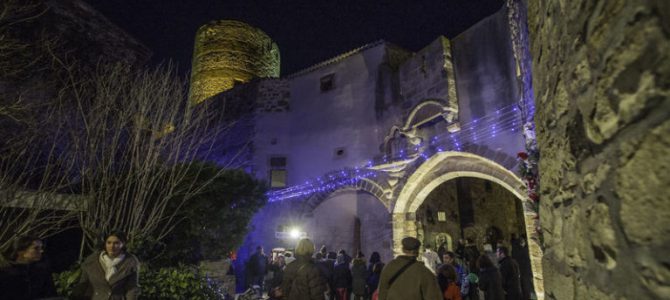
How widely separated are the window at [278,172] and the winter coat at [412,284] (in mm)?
11089

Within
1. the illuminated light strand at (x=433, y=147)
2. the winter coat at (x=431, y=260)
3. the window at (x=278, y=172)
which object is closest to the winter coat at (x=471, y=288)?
the winter coat at (x=431, y=260)

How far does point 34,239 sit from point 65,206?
2753 mm

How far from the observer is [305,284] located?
3.94 metres

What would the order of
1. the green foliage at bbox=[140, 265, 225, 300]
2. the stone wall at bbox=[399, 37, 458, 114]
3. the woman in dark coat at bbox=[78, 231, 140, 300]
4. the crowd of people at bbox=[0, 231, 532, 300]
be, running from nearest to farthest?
the crowd of people at bbox=[0, 231, 532, 300]
the woman in dark coat at bbox=[78, 231, 140, 300]
the green foliage at bbox=[140, 265, 225, 300]
the stone wall at bbox=[399, 37, 458, 114]

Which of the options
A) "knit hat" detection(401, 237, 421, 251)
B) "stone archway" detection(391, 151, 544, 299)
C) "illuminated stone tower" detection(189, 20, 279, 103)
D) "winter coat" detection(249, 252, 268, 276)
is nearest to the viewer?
"knit hat" detection(401, 237, 421, 251)

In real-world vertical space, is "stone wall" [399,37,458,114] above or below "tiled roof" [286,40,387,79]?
below

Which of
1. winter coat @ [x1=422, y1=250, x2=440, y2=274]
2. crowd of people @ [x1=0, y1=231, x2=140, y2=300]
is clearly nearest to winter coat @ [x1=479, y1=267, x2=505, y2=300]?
winter coat @ [x1=422, y1=250, x2=440, y2=274]

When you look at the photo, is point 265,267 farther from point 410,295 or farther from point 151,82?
point 410,295

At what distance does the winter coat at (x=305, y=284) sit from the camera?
12.9 feet

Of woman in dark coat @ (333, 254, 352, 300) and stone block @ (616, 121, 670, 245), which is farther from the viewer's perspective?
woman in dark coat @ (333, 254, 352, 300)

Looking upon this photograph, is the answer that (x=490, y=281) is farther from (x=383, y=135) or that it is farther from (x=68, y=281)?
(x=383, y=135)

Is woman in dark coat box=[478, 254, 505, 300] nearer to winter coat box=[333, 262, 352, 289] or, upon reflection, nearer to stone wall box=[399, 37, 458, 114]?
winter coat box=[333, 262, 352, 289]

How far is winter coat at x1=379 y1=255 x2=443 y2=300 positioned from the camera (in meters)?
2.84

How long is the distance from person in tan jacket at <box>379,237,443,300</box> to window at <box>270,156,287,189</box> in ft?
36.3
